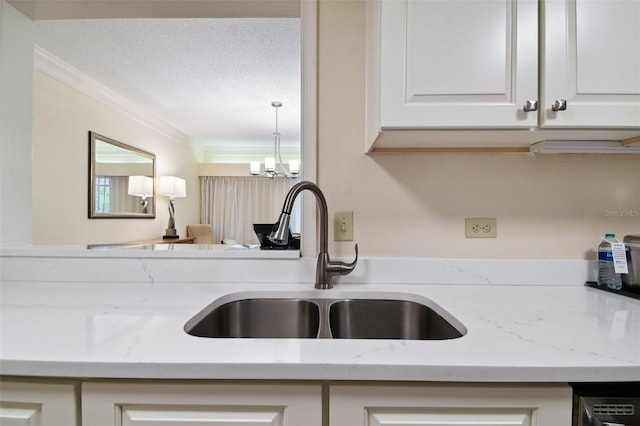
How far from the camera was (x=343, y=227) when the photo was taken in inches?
46.6

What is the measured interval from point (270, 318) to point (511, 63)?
1088 mm

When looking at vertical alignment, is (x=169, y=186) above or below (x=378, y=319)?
above

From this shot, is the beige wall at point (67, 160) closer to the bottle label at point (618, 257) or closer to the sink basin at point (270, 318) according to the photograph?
the sink basin at point (270, 318)

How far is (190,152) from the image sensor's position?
5527mm

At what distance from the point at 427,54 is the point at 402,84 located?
107 mm

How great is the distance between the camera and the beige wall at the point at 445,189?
117 centimetres

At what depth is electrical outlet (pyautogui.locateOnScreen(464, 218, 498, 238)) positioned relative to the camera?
118 cm

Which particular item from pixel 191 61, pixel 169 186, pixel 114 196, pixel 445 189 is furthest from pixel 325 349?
pixel 169 186

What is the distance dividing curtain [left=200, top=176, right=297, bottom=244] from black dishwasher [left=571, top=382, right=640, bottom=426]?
18.3 feet

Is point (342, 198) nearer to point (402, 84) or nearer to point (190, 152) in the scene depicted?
point (402, 84)

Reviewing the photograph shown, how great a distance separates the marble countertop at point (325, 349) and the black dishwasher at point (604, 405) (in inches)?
1.5

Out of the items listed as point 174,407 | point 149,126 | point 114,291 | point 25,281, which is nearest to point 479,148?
point 174,407

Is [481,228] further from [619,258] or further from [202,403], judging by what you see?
→ [202,403]

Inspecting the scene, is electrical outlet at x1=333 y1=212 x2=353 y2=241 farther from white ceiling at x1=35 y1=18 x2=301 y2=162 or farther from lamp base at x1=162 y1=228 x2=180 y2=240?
lamp base at x1=162 y1=228 x2=180 y2=240
